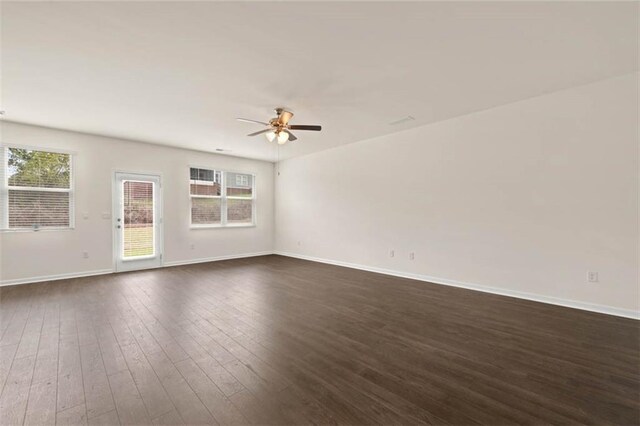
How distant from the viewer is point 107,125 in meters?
4.75

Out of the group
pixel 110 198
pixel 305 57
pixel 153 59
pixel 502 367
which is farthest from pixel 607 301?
pixel 110 198

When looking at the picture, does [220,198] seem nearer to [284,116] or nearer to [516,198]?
[284,116]

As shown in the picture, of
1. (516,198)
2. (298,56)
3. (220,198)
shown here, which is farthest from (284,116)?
(220,198)

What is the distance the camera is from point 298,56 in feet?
8.88

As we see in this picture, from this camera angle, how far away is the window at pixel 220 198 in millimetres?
6809

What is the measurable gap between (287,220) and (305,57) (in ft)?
18.1

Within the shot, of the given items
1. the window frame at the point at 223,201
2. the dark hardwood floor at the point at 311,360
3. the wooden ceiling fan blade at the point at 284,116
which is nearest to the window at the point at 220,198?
the window frame at the point at 223,201

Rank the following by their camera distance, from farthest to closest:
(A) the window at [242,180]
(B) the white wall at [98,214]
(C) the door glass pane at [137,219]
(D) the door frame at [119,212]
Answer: (A) the window at [242,180], (C) the door glass pane at [137,219], (D) the door frame at [119,212], (B) the white wall at [98,214]

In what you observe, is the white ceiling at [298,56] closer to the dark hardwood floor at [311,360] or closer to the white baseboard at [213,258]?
the dark hardwood floor at [311,360]

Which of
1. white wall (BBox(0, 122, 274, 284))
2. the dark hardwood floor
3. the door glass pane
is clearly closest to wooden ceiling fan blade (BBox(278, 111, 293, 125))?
the dark hardwood floor

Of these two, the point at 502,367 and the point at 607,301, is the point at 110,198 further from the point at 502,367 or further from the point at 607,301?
the point at 607,301

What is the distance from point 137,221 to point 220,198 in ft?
6.42

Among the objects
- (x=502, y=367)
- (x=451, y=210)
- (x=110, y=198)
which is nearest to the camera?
(x=502, y=367)

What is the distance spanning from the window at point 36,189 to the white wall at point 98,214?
0.43ft
